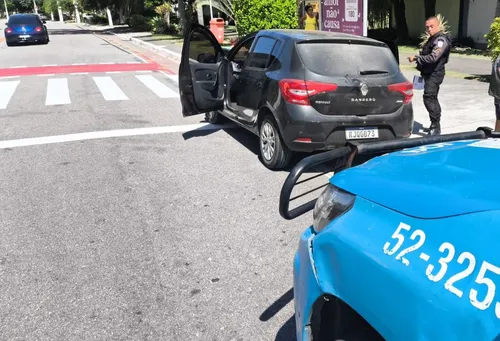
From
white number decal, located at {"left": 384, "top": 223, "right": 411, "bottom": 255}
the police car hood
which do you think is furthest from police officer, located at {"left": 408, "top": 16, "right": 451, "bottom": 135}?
white number decal, located at {"left": 384, "top": 223, "right": 411, "bottom": 255}

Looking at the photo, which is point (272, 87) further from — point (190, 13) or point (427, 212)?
point (190, 13)

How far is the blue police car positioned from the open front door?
519cm

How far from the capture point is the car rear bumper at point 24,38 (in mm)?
27266

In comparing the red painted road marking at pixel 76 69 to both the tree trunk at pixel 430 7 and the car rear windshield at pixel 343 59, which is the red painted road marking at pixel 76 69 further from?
the tree trunk at pixel 430 7

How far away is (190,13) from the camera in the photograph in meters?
33.6

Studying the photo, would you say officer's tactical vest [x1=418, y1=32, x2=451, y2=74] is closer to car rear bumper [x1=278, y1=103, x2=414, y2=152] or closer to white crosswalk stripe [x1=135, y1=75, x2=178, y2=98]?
car rear bumper [x1=278, y1=103, x2=414, y2=152]

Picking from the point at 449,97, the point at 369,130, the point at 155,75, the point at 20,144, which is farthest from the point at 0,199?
the point at 155,75

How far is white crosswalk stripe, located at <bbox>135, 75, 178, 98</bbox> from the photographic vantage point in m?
11.8

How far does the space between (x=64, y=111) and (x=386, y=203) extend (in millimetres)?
9072

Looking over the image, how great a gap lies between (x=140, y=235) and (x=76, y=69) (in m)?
13.7

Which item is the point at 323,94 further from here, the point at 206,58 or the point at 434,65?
the point at 206,58

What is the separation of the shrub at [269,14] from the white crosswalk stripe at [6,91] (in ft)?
24.9

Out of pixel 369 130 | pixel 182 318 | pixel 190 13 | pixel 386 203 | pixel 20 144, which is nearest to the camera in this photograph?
pixel 386 203

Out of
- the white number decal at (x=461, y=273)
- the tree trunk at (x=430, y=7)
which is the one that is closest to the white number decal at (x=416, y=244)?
the white number decal at (x=461, y=273)
